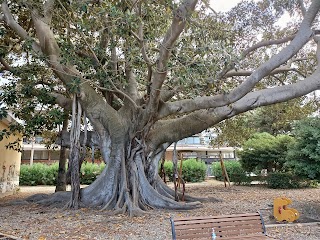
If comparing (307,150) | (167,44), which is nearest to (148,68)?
(167,44)

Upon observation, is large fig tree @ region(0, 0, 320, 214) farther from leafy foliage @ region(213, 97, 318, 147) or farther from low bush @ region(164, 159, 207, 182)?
low bush @ region(164, 159, 207, 182)

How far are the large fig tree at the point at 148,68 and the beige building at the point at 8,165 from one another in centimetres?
453

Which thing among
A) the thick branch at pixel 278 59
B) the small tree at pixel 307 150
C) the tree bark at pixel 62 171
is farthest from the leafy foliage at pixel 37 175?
the thick branch at pixel 278 59

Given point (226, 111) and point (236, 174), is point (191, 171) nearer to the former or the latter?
point (236, 174)

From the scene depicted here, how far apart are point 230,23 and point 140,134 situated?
4.48m

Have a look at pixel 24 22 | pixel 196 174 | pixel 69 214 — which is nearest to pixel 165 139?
pixel 69 214

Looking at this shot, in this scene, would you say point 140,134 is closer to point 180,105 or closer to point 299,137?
point 180,105

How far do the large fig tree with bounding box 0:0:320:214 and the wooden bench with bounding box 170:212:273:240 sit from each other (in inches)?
133

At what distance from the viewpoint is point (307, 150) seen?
8594 mm

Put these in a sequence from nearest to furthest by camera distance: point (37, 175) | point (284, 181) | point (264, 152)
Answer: point (284, 181), point (264, 152), point (37, 175)

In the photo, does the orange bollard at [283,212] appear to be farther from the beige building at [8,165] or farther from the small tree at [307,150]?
the beige building at [8,165]

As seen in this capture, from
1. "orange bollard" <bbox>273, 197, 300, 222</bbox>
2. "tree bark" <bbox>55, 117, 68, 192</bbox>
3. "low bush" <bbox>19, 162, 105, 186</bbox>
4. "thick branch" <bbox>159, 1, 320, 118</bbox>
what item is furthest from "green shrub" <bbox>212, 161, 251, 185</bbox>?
"thick branch" <bbox>159, 1, 320, 118</bbox>

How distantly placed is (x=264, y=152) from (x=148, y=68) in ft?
38.3

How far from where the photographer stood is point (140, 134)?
10297mm
